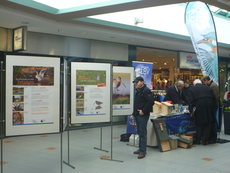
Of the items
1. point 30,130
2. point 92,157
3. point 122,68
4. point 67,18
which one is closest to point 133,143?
point 92,157

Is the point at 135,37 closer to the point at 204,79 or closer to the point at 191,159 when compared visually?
the point at 204,79

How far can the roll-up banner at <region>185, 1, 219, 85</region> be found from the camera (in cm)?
726

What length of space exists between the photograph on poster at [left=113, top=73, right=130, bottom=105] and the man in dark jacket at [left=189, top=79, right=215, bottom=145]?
1.76m

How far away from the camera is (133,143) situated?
263 inches

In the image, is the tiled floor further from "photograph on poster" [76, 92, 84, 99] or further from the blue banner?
the blue banner

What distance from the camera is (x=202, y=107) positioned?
6.69 metres

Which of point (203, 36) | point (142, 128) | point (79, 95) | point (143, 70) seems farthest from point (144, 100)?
point (143, 70)

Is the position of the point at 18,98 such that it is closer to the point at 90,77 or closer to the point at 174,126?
the point at 90,77

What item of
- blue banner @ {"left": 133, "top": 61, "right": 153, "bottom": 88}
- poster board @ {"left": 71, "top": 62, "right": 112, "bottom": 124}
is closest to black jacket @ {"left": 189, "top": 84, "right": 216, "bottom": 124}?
blue banner @ {"left": 133, "top": 61, "right": 153, "bottom": 88}

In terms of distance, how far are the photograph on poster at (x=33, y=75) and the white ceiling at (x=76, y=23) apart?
208 centimetres

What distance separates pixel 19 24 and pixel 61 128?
157 inches

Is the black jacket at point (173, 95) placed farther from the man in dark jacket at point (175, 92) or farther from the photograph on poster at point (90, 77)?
the photograph on poster at point (90, 77)

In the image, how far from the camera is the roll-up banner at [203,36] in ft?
23.8

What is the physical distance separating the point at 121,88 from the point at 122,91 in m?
0.08
